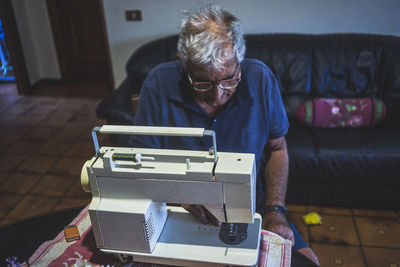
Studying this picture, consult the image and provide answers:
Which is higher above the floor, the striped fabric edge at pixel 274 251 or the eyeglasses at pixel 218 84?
the eyeglasses at pixel 218 84

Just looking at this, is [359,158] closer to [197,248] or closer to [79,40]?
[197,248]

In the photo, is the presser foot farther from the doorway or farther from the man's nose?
the doorway

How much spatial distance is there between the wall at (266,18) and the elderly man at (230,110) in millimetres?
1645

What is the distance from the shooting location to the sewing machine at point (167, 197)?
3.01 ft

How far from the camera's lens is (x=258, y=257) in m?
1.04

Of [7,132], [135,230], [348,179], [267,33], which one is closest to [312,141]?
[348,179]

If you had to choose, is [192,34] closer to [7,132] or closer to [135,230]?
[135,230]

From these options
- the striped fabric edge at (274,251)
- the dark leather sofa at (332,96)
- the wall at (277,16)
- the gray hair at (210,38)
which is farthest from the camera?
the wall at (277,16)

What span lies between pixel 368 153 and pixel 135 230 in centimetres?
161

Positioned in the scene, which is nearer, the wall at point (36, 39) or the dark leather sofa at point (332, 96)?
the dark leather sofa at point (332, 96)

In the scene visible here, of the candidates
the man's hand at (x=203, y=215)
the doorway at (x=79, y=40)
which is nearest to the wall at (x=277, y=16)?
the doorway at (x=79, y=40)

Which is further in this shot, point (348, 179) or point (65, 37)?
point (65, 37)

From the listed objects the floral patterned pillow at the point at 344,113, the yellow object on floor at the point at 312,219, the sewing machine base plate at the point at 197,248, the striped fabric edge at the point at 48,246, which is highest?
the sewing machine base plate at the point at 197,248

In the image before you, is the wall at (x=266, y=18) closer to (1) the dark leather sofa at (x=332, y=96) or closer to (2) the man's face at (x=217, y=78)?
(1) the dark leather sofa at (x=332, y=96)
